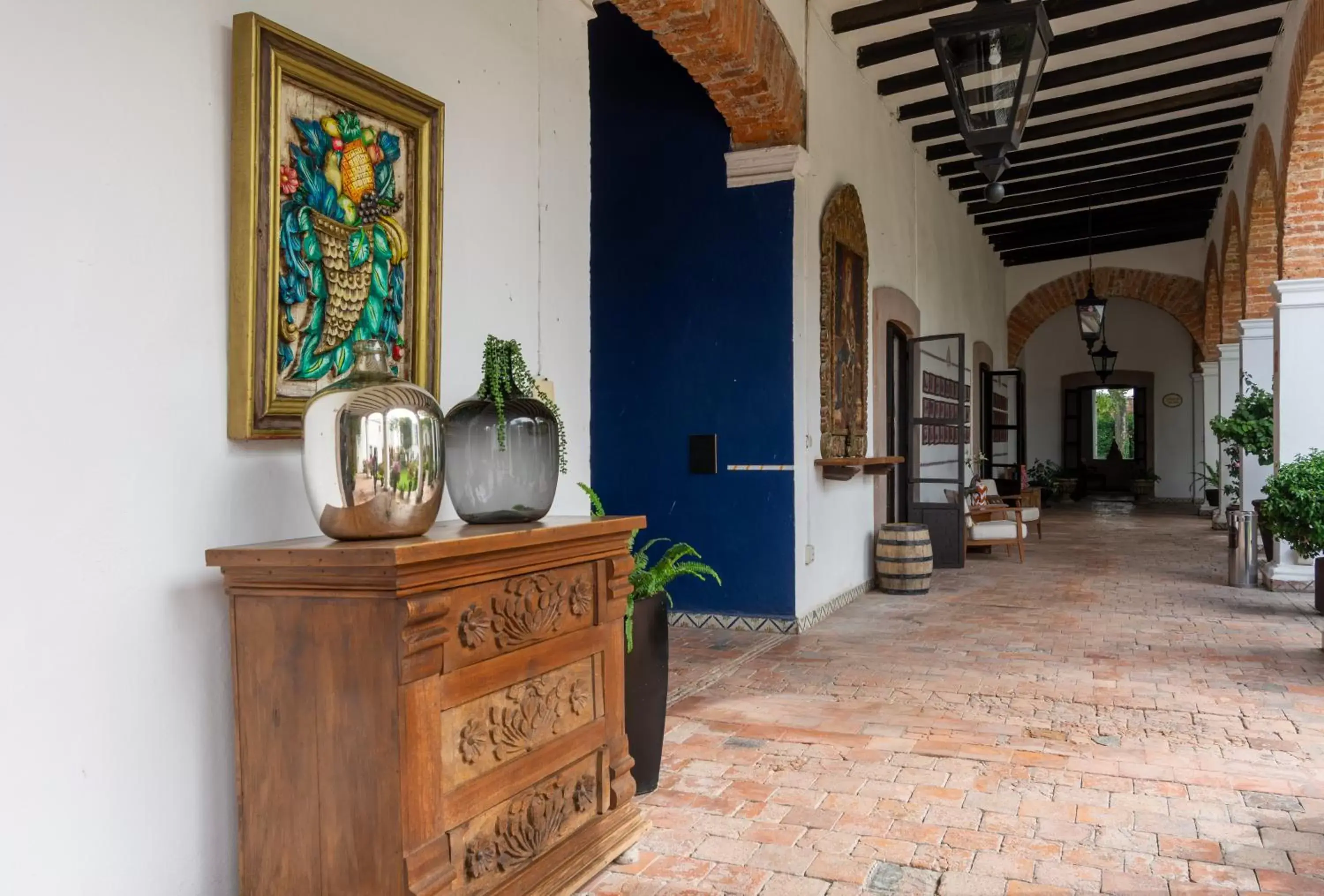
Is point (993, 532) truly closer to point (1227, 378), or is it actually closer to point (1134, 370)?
point (1227, 378)

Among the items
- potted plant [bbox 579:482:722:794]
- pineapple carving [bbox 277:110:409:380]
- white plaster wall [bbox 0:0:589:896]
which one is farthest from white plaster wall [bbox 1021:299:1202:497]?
white plaster wall [bbox 0:0:589:896]

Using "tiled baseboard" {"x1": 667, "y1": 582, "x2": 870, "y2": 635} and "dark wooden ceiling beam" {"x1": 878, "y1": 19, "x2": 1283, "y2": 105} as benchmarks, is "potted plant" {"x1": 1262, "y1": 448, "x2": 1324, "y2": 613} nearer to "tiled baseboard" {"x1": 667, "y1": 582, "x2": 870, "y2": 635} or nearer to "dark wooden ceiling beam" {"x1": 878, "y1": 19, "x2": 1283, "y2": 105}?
"tiled baseboard" {"x1": 667, "y1": 582, "x2": 870, "y2": 635}

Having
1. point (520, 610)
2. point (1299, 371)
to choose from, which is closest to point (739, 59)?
point (520, 610)

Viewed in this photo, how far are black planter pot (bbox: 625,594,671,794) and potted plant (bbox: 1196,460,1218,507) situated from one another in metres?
11.3

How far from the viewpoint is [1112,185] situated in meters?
11.2

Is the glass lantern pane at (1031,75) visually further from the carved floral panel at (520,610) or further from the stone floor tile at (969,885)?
the stone floor tile at (969,885)

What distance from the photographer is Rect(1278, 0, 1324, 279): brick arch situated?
6590 mm

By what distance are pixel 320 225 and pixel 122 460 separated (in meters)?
0.73

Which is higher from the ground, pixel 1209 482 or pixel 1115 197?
pixel 1115 197

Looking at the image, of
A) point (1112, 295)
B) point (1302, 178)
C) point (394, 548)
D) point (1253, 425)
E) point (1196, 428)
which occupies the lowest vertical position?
point (394, 548)

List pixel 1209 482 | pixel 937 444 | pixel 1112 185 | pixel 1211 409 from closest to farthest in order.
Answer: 1. pixel 937 444
2. pixel 1112 185
3. pixel 1211 409
4. pixel 1209 482

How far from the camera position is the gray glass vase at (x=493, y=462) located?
2377mm

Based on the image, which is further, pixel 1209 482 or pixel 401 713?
pixel 1209 482

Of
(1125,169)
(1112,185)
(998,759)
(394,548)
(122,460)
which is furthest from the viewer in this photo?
(1112,185)
